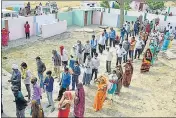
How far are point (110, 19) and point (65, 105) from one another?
58.7ft

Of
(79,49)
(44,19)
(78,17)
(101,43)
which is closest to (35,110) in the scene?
(79,49)

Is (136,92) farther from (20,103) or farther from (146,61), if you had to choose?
(20,103)

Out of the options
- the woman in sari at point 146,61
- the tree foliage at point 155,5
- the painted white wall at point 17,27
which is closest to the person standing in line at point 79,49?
the woman in sari at point 146,61

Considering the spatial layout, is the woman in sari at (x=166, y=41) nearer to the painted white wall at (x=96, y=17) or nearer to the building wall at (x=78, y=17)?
the building wall at (x=78, y=17)

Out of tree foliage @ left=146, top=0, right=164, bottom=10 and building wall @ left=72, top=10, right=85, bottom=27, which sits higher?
tree foliage @ left=146, top=0, right=164, bottom=10

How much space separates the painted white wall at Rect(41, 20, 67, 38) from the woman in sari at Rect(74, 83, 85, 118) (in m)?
11.5

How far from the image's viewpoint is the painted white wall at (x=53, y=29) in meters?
19.3

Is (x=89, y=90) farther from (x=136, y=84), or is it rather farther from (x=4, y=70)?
(x=4, y=70)

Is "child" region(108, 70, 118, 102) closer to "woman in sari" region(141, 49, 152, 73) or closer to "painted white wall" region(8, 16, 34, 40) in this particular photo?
"woman in sari" region(141, 49, 152, 73)

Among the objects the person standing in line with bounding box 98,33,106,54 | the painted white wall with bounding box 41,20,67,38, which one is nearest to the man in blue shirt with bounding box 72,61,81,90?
the person standing in line with bounding box 98,33,106,54

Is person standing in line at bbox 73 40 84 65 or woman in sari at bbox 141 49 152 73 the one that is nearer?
person standing in line at bbox 73 40 84 65

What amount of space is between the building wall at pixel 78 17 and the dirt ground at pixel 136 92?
874 cm

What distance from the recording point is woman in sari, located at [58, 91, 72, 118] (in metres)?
8.09

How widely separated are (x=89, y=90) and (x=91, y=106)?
132 centimetres
